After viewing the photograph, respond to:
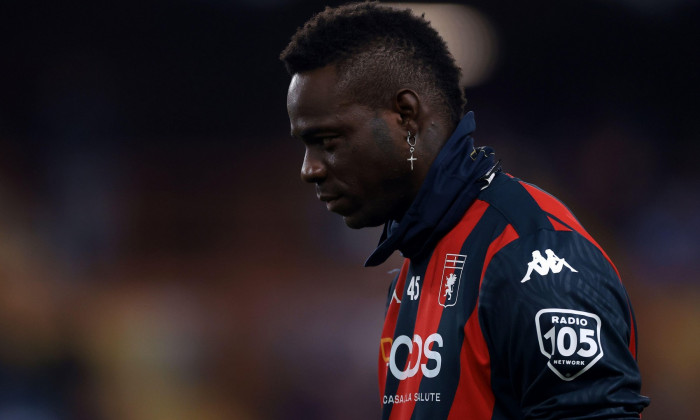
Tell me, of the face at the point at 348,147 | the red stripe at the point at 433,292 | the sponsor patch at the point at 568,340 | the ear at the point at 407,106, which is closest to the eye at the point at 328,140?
the face at the point at 348,147

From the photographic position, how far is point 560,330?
106cm

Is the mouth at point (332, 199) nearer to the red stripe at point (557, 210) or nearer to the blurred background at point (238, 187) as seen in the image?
the red stripe at point (557, 210)

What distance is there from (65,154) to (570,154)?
10.9 ft

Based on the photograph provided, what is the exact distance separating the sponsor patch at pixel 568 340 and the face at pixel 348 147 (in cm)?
41

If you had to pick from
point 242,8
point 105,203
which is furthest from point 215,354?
point 242,8

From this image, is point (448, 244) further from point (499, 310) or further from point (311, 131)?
point (311, 131)

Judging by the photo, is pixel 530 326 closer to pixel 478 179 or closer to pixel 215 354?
pixel 478 179

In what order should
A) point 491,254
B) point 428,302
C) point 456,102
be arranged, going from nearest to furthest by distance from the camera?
point 491,254 < point 428,302 < point 456,102

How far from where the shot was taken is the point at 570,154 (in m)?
5.00

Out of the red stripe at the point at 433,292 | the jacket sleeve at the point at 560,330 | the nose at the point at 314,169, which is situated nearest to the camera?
the jacket sleeve at the point at 560,330

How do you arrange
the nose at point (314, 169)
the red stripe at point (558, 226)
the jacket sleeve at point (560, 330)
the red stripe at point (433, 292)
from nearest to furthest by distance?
the jacket sleeve at point (560, 330)
the red stripe at point (558, 226)
the red stripe at point (433, 292)
the nose at point (314, 169)

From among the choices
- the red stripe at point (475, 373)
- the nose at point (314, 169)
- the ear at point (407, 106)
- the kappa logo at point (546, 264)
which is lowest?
the red stripe at point (475, 373)

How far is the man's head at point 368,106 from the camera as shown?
1.36 metres

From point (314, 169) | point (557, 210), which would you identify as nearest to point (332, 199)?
point (314, 169)
